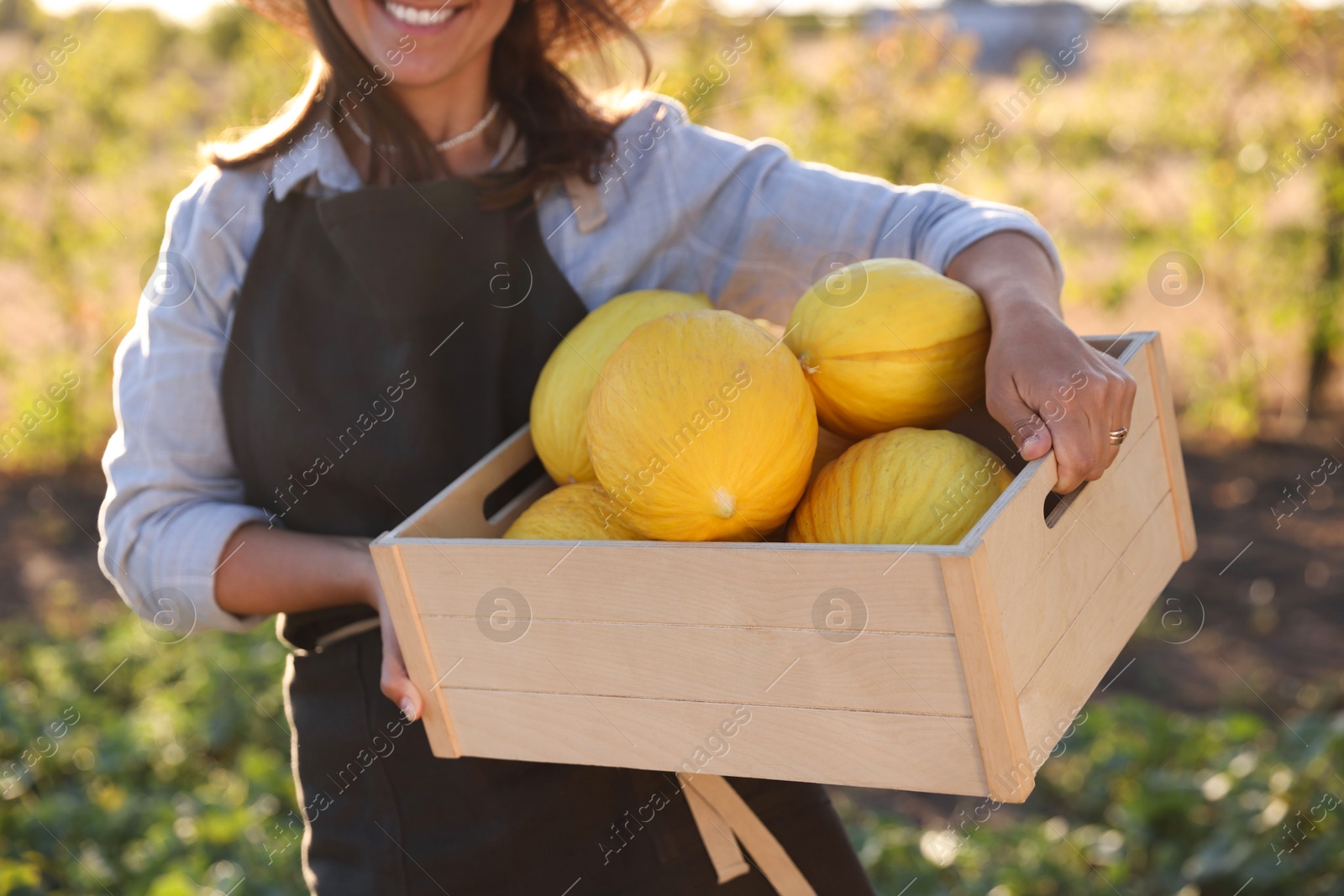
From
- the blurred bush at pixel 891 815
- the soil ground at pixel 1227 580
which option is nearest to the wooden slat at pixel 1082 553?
the blurred bush at pixel 891 815

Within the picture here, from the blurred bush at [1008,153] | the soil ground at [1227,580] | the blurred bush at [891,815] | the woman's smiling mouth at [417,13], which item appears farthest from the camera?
the blurred bush at [1008,153]

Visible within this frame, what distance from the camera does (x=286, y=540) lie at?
1.75m

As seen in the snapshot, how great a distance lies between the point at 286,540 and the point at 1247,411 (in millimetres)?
5455

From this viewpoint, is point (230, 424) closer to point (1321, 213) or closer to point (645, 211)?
point (645, 211)

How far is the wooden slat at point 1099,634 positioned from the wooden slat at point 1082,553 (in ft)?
0.06

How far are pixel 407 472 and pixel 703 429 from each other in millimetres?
631

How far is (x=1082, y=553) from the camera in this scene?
137 centimetres

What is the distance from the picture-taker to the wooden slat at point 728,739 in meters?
1.22

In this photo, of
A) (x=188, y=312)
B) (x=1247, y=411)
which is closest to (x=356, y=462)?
(x=188, y=312)

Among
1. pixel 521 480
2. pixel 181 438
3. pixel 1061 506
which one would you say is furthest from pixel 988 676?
pixel 181 438

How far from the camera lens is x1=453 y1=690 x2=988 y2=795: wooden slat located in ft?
4.00

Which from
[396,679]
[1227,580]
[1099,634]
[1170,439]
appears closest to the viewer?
[1099,634]

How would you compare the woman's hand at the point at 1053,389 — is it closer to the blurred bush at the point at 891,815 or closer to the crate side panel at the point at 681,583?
the crate side panel at the point at 681,583

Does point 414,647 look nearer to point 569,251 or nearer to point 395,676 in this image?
point 395,676
